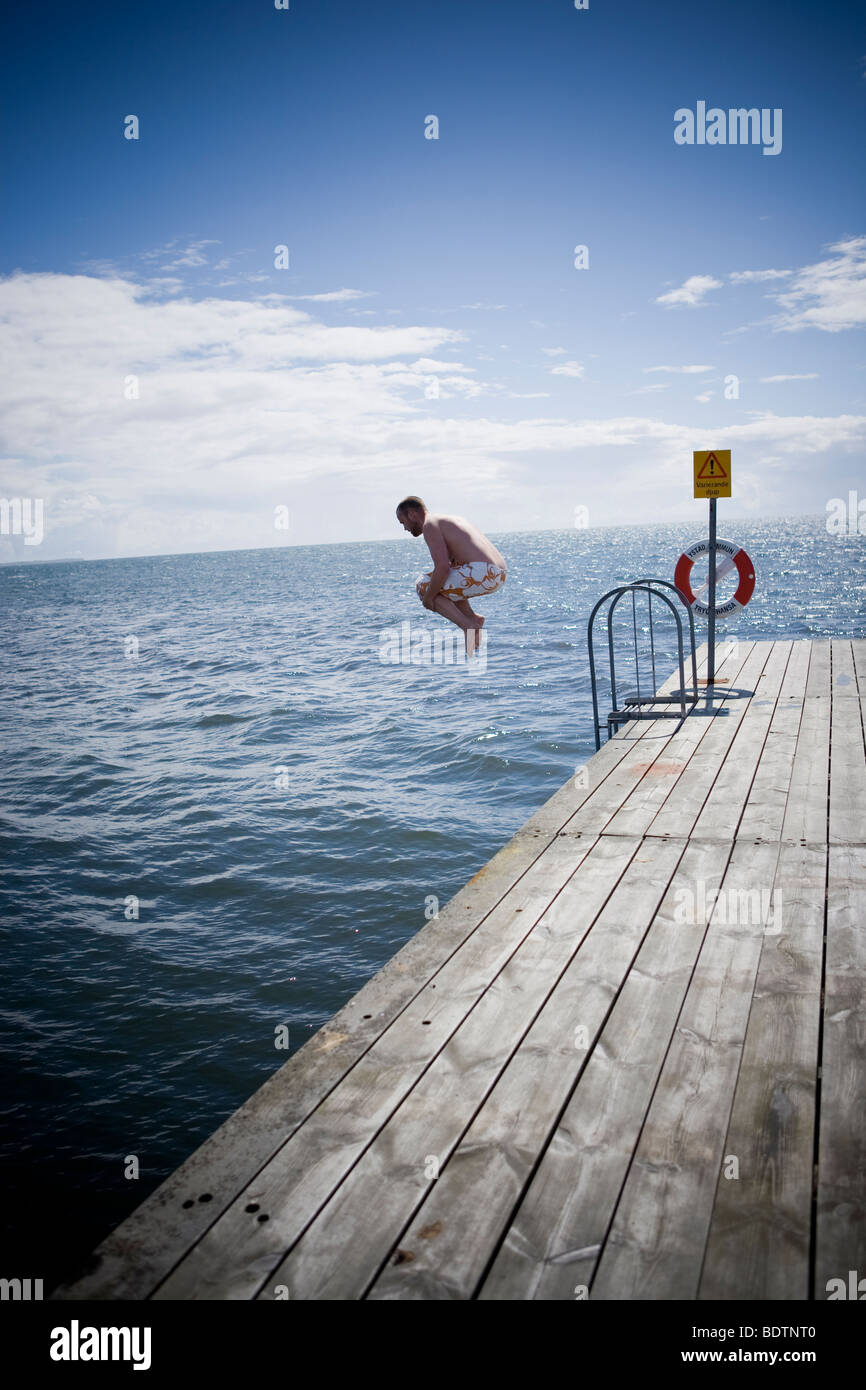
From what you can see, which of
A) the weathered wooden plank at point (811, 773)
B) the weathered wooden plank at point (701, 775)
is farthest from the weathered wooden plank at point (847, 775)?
the weathered wooden plank at point (701, 775)

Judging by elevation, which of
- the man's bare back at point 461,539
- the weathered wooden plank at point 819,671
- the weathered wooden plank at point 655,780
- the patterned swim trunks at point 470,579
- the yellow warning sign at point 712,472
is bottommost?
Answer: the weathered wooden plank at point 655,780

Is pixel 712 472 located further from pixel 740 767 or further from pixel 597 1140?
pixel 597 1140

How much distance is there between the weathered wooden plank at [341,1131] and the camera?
80.3 inches

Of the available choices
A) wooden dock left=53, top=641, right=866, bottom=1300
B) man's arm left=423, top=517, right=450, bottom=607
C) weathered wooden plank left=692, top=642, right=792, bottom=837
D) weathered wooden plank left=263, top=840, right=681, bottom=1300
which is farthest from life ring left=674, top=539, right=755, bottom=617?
weathered wooden plank left=263, top=840, right=681, bottom=1300

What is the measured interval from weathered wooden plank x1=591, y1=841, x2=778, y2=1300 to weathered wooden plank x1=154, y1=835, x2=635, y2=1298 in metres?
0.58

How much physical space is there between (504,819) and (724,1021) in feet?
22.5

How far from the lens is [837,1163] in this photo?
7.38 feet

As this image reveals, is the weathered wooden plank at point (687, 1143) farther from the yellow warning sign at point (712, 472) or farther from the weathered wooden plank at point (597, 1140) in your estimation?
the yellow warning sign at point (712, 472)

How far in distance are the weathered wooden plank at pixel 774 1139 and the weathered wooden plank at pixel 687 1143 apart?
0.03 metres

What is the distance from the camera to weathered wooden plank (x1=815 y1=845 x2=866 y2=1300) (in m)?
1.99

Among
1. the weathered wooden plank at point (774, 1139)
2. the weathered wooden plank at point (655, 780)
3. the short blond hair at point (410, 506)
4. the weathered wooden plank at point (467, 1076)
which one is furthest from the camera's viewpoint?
the short blond hair at point (410, 506)

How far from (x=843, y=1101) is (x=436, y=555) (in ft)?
12.8
